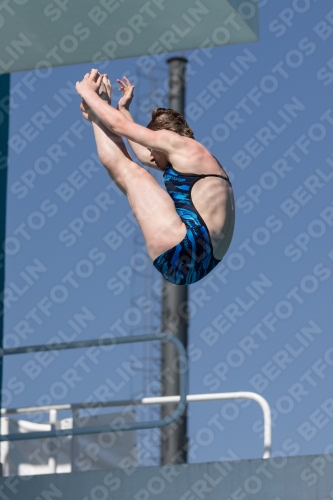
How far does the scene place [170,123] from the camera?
4.98 meters

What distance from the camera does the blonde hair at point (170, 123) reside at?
16.3 ft

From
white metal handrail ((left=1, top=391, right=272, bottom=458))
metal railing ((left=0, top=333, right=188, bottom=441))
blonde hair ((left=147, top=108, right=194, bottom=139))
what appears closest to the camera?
blonde hair ((left=147, top=108, right=194, bottom=139))

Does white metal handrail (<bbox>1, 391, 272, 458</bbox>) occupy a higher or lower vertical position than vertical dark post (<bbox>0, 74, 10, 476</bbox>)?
lower

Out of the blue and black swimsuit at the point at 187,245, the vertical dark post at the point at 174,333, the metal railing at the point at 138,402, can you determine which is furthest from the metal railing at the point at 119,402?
the vertical dark post at the point at 174,333

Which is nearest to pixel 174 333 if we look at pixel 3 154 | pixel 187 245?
pixel 3 154

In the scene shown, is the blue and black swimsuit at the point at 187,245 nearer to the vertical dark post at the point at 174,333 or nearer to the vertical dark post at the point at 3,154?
the vertical dark post at the point at 3,154

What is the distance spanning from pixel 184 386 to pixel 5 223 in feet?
12.2

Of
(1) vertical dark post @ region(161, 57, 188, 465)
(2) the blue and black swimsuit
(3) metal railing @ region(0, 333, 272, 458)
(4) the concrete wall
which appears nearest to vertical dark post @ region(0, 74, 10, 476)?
(3) metal railing @ region(0, 333, 272, 458)

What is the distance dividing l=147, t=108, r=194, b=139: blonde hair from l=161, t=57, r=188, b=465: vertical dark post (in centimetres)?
583

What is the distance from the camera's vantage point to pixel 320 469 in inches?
196

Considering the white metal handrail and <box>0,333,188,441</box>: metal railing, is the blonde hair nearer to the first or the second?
<box>0,333,188,441</box>: metal railing

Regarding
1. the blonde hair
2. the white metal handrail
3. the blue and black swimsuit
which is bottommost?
the white metal handrail

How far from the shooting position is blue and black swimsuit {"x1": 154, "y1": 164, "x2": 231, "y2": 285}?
15.5 feet

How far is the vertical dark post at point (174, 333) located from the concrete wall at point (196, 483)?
A: 5054 mm
